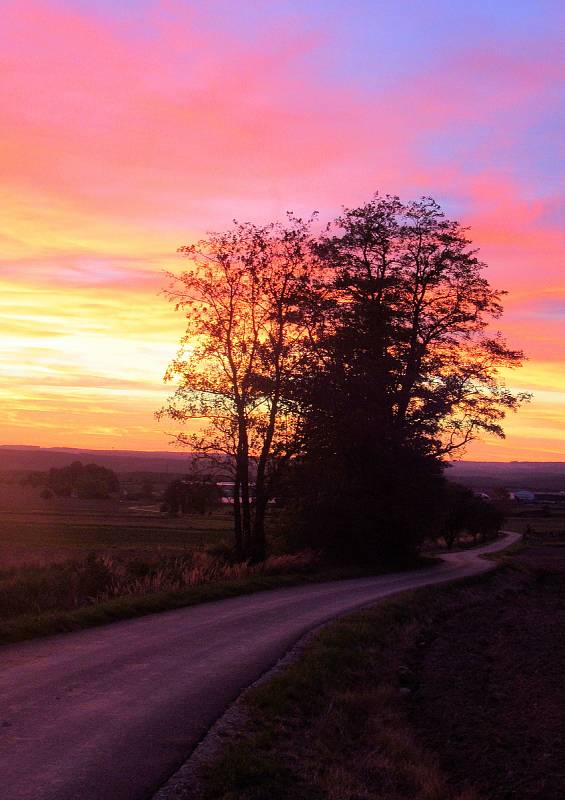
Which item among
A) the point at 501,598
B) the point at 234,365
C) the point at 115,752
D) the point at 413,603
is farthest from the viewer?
the point at 234,365

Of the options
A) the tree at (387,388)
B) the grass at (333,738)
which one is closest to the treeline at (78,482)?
the tree at (387,388)

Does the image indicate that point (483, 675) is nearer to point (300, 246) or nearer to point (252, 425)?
point (252, 425)

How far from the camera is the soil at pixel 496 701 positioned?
10.0 m

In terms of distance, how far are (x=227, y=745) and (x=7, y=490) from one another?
136737 mm

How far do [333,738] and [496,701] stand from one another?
14.6 ft

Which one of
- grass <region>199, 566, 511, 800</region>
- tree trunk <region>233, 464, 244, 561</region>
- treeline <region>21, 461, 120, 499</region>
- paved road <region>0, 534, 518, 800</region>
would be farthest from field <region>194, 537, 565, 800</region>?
treeline <region>21, 461, 120, 499</region>

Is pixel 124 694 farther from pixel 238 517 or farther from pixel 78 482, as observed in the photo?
pixel 78 482

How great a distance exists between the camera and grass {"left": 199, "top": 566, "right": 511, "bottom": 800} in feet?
26.9

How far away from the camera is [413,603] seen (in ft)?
76.4

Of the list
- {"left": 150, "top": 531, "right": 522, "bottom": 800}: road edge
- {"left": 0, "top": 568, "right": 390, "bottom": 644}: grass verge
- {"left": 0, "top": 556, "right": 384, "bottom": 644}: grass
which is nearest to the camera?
{"left": 150, "top": 531, "right": 522, "bottom": 800}: road edge

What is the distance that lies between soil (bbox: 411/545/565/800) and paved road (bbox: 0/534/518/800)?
2756 mm

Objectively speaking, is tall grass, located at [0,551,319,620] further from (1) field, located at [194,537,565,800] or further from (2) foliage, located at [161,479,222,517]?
(1) field, located at [194,537,565,800]

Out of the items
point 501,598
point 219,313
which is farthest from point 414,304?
point 501,598

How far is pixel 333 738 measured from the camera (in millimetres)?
10469
